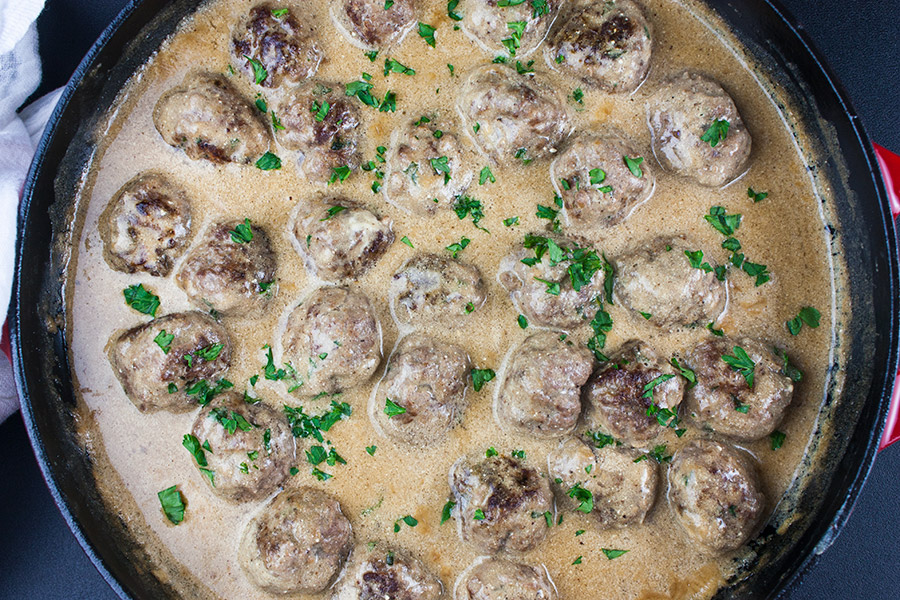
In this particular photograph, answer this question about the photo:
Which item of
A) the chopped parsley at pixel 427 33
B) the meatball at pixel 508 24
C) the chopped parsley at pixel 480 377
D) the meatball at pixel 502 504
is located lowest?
the meatball at pixel 502 504

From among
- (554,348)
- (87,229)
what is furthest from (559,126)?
(87,229)

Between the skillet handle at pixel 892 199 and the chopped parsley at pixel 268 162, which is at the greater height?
the skillet handle at pixel 892 199

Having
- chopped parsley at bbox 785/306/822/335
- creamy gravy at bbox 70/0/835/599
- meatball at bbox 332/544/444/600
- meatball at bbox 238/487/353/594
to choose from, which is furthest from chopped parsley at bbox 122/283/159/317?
chopped parsley at bbox 785/306/822/335

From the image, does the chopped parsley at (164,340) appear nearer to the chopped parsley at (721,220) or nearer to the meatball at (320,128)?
the meatball at (320,128)

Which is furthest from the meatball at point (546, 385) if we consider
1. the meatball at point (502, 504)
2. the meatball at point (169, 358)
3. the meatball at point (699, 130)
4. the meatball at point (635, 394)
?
the meatball at point (169, 358)

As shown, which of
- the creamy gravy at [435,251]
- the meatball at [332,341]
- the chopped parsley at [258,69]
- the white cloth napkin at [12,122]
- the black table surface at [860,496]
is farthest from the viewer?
the black table surface at [860,496]

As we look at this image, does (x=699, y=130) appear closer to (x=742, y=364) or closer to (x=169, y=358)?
(x=742, y=364)
